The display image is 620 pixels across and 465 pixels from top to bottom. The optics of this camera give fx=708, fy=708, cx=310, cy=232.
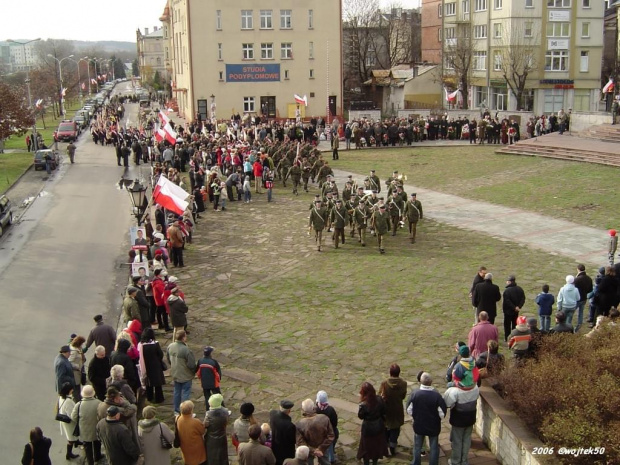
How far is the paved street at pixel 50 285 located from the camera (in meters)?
12.3

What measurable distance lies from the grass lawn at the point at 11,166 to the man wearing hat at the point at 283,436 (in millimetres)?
28370

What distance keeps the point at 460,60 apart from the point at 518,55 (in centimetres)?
682

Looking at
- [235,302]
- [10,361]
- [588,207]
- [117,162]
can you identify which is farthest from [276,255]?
[117,162]

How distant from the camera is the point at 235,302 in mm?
16859

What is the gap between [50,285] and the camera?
→ 19.4 m

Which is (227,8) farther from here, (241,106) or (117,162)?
(117,162)

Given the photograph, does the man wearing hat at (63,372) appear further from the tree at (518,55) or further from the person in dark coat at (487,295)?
the tree at (518,55)

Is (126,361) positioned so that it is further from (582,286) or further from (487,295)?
(582,286)

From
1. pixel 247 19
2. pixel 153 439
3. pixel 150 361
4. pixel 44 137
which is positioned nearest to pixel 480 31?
pixel 247 19

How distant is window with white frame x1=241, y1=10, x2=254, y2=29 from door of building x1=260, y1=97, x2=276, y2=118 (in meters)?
5.72

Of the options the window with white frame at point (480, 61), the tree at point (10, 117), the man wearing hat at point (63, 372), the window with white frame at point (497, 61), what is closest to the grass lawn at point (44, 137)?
the tree at point (10, 117)

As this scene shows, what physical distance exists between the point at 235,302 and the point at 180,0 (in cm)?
5009

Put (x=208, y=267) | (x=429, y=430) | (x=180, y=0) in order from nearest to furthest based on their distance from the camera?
(x=429, y=430) → (x=208, y=267) → (x=180, y=0)

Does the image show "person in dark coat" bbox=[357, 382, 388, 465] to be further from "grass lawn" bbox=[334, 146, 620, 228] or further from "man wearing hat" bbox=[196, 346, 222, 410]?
"grass lawn" bbox=[334, 146, 620, 228]
